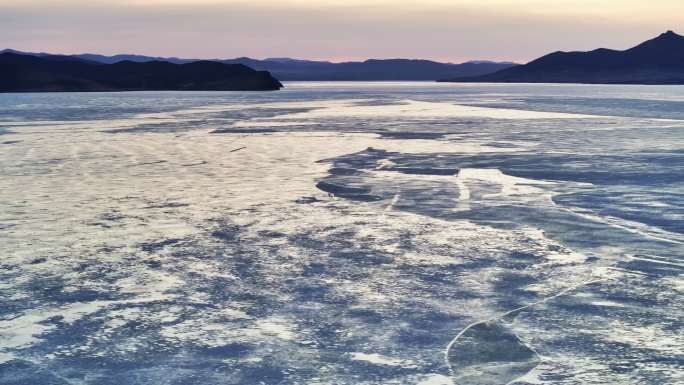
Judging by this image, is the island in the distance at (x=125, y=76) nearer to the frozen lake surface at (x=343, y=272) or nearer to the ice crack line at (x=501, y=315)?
the frozen lake surface at (x=343, y=272)

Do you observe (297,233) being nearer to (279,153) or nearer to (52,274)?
(52,274)

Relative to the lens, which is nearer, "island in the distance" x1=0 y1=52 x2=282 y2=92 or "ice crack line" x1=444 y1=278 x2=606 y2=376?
"ice crack line" x1=444 y1=278 x2=606 y2=376

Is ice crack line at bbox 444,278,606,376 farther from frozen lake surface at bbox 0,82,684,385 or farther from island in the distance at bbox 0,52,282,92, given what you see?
island in the distance at bbox 0,52,282,92

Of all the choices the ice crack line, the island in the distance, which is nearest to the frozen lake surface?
the ice crack line

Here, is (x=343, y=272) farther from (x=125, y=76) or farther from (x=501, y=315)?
(x=125, y=76)

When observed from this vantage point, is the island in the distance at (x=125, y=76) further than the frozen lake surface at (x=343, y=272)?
Yes

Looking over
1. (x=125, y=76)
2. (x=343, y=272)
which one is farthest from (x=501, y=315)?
(x=125, y=76)

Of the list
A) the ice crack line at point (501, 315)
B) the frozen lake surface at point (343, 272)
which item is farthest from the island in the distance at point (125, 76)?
the ice crack line at point (501, 315)
